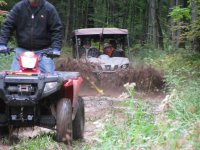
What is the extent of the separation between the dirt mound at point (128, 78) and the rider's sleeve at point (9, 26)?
635 centimetres

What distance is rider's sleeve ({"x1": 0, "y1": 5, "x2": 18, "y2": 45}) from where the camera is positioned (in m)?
6.57

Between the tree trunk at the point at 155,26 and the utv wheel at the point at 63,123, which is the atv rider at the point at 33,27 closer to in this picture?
the utv wheel at the point at 63,123

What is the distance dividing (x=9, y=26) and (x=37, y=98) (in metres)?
1.30

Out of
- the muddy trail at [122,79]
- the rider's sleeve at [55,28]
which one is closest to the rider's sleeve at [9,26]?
the rider's sleeve at [55,28]

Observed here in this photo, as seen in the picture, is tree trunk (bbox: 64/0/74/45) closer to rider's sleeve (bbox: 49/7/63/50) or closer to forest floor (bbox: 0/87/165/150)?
forest floor (bbox: 0/87/165/150)

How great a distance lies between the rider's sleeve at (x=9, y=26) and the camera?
6.57m

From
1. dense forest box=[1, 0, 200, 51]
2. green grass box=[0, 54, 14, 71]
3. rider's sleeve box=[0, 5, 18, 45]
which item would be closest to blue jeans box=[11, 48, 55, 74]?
rider's sleeve box=[0, 5, 18, 45]

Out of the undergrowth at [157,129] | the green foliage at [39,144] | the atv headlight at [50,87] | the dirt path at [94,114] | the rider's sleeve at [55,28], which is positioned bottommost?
the dirt path at [94,114]

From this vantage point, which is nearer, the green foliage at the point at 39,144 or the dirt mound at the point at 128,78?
the green foliage at the point at 39,144

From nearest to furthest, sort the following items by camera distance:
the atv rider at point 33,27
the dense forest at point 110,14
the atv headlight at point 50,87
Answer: the atv headlight at point 50,87
the atv rider at point 33,27
the dense forest at point 110,14

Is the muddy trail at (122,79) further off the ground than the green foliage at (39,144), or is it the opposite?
the green foliage at (39,144)

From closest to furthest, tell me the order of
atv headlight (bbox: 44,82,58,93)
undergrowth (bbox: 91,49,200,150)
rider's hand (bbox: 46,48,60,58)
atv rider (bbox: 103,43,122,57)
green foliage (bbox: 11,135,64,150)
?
undergrowth (bbox: 91,49,200,150), green foliage (bbox: 11,135,64,150), atv headlight (bbox: 44,82,58,93), rider's hand (bbox: 46,48,60,58), atv rider (bbox: 103,43,122,57)

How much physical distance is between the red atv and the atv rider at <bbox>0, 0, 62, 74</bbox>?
1.13 feet

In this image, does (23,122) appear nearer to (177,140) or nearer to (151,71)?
(177,140)
